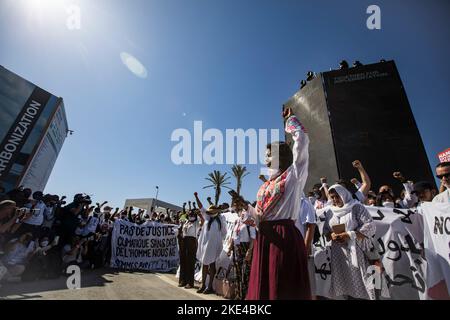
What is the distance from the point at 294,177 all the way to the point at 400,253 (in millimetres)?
3191

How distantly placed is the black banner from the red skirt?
18.0 meters

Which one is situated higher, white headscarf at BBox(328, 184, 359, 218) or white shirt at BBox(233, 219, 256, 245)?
white headscarf at BBox(328, 184, 359, 218)

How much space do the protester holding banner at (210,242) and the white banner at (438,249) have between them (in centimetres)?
376

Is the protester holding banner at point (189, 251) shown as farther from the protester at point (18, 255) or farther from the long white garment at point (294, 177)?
the long white garment at point (294, 177)

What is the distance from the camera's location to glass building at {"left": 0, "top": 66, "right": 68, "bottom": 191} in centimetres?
1404

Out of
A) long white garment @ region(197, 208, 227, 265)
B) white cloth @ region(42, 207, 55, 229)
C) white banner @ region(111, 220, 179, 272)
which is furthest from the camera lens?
white banner @ region(111, 220, 179, 272)

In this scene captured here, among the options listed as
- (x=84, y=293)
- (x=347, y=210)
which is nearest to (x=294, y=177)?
(x=347, y=210)

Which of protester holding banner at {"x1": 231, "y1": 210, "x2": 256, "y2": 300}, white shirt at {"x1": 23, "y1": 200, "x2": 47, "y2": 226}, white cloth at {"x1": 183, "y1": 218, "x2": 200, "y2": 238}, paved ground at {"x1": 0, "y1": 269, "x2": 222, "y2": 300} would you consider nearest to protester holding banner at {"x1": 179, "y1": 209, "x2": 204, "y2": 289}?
white cloth at {"x1": 183, "y1": 218, "x2": 200, "y2": 238}

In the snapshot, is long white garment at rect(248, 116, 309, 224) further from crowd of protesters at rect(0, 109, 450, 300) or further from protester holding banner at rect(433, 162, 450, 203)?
protester holding banner at rect(433, 162, 450, 203)

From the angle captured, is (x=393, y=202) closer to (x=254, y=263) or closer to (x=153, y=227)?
(x=254, y=263)

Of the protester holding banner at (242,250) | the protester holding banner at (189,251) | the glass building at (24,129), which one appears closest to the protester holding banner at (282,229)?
the protester holding banner at (242,250)

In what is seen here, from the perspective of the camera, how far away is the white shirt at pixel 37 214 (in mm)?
6477
